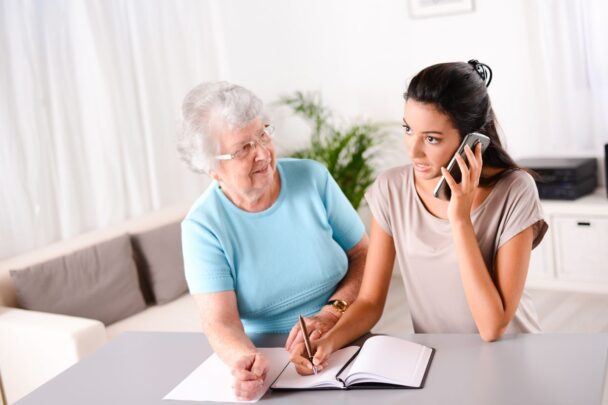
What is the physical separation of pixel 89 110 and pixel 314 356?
9.63 feet

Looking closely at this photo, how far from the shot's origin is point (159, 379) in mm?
1977

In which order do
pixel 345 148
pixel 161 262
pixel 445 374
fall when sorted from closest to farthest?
1. pixel 445 374
2. pixel 161 262
3. pixel 345 148

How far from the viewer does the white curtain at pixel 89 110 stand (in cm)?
402

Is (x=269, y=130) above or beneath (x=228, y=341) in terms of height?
above

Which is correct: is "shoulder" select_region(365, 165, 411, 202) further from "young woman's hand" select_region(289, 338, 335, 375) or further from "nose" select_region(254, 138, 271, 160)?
"young woman's hand" select_region(289, 338, 335, 375)

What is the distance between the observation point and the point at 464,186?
1.87 m

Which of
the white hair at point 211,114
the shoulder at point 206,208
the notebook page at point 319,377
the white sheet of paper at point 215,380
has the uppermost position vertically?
the white hair at point 211,114

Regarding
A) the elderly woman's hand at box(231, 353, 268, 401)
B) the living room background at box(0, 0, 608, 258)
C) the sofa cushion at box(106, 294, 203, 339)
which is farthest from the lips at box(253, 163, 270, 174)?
the living room background at box(0, 0, 608, 258)

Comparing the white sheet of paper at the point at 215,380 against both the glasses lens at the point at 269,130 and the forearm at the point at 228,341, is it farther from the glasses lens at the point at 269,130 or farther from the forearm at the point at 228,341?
the glasses lens at the point at 269,130

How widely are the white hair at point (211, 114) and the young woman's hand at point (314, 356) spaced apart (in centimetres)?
57

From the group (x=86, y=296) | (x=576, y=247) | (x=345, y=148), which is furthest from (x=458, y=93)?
(x=345, y=148)

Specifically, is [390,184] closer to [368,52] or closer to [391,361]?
[391,361]

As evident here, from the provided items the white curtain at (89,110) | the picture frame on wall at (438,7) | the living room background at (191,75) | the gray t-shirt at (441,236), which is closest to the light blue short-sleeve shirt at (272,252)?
the gray t-shirt at (441,236)

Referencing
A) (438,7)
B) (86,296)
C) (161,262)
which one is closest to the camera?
(86,296)
